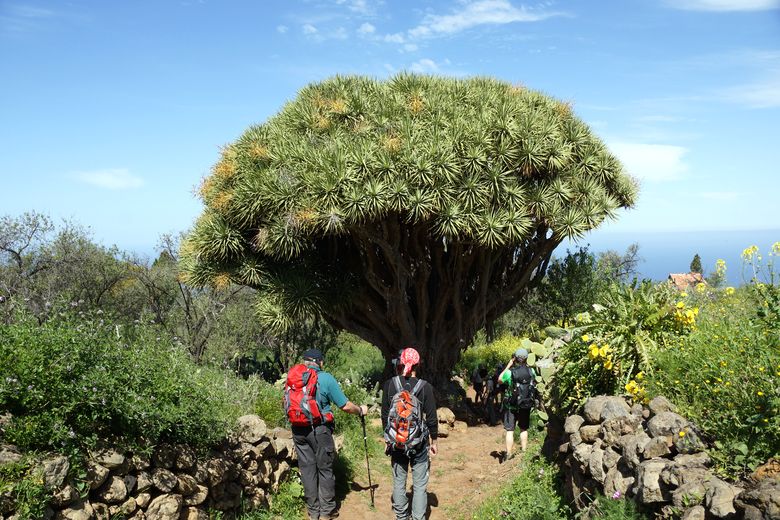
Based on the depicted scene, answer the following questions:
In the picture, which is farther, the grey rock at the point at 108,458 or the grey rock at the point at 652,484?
the grey rock at the point at 108,458

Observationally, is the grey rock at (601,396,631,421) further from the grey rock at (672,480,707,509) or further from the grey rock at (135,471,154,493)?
the grey rock at (135,471,154,493)

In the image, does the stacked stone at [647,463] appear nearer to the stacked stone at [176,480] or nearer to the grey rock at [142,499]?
the stacked stone at [176,480]

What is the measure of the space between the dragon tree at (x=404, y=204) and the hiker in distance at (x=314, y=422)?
3.84 meters

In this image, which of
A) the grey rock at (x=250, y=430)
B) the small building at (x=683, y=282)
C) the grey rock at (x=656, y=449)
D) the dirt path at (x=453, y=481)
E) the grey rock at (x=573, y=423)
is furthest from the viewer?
the small building at (x=683, y=282)

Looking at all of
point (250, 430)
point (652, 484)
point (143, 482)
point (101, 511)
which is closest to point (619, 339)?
point (652, 484)

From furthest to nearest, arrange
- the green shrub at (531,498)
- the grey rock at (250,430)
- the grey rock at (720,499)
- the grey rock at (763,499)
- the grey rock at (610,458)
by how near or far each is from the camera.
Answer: the grey rock at (250,430) < the green shrub at (531,498) < the grey rock at (610,458) < the grey rock at (720,499) < the grey rock at (763,499)

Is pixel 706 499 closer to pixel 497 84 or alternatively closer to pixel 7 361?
A: pixel 7 361

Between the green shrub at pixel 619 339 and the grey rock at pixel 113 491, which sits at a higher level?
the green shrub at pixel 619 339

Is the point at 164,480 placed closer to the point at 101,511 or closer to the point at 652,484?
the point at 101,511

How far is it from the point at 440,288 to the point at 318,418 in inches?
253

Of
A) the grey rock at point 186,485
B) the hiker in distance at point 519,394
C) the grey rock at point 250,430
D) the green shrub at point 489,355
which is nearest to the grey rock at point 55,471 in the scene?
the grey rock at point 186,485

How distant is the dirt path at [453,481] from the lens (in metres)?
7.29

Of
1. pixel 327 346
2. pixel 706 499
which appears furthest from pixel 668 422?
pixel 327 346

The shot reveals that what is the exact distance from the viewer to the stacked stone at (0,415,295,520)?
4670 mm
